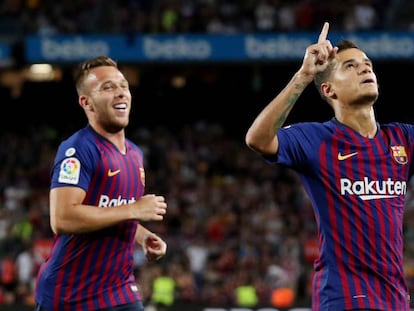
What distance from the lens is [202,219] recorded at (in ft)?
57.2

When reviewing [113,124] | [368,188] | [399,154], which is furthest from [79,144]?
[399,154]

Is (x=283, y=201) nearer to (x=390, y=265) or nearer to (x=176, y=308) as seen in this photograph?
(x=176, y=308)

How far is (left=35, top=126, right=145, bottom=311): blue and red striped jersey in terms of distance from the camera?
5.79 meters

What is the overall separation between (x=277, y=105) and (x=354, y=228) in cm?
70

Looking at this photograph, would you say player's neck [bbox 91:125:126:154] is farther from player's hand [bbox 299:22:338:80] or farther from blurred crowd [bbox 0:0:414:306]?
blurred crowd [bbox 0:0:414:306]

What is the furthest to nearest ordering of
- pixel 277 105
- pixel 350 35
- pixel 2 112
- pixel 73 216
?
pixel 2 112
pixel 350 35
pixel 73 216
pixel 277 105

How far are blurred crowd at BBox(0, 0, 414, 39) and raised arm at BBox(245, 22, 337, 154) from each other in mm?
13808

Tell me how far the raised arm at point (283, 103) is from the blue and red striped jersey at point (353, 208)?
0.15m

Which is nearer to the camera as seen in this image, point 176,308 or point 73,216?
point 73,216

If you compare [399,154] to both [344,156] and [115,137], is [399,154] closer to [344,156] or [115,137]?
[344,156]

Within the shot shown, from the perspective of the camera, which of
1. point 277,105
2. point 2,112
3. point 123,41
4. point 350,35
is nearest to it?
point 277,105

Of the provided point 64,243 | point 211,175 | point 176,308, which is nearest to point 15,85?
point 211,175

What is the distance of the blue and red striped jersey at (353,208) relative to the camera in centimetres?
524

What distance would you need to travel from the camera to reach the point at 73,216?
556 cm
